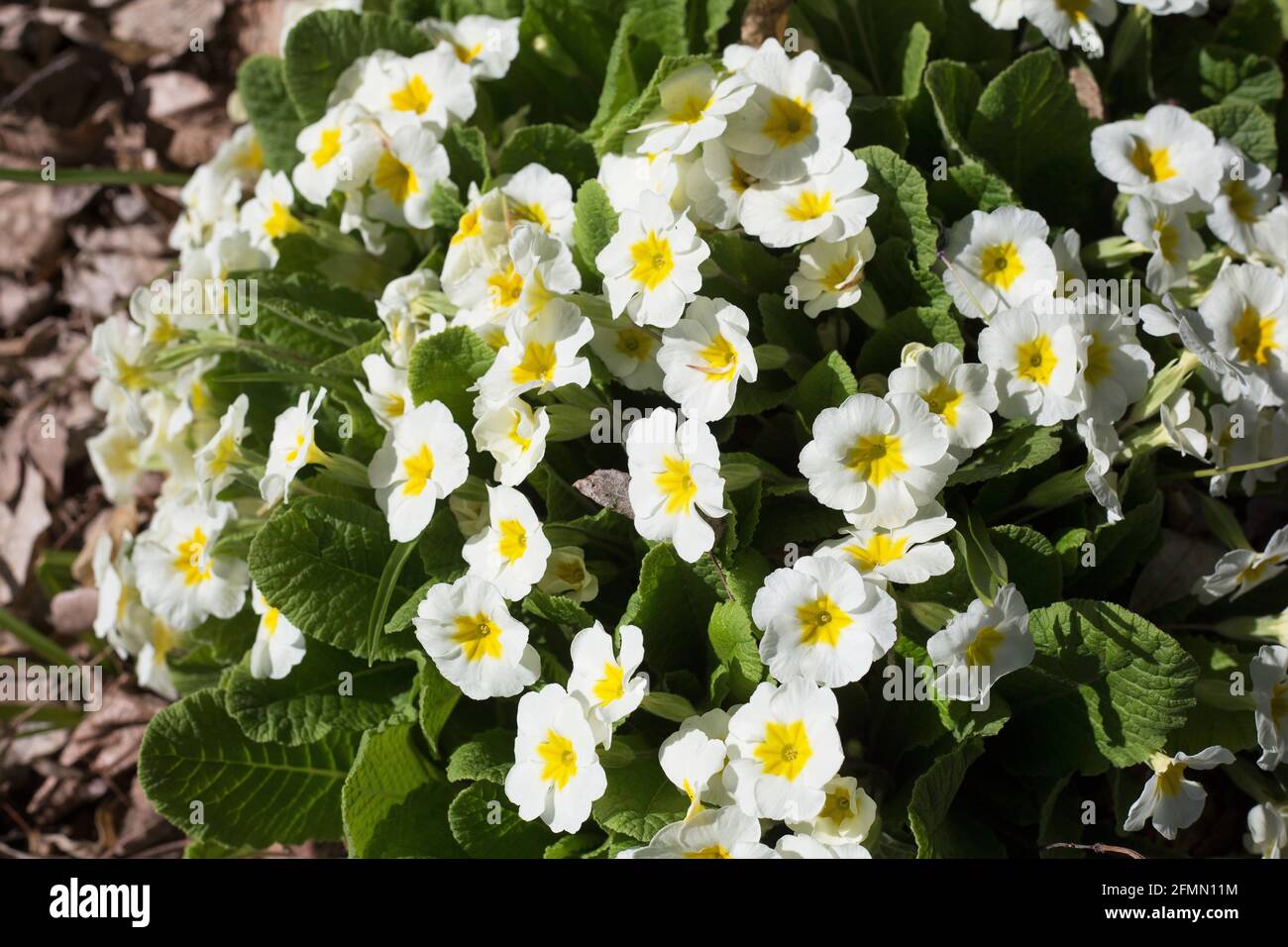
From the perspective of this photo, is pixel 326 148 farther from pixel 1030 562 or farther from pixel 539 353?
pixel 1030 562

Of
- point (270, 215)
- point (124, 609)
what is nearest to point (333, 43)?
point (270, 215)

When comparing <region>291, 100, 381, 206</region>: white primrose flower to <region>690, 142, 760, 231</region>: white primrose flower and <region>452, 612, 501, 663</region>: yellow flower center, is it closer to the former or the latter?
<region>690, 142, 760, 231</region>: white primrose flower

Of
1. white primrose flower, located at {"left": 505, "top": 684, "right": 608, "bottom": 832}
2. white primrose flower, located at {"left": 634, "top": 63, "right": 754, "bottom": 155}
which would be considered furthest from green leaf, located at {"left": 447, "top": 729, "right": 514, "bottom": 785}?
white primrose flower, located at {"left": 634, "top": 63, "right": 754, "bottom": 155}

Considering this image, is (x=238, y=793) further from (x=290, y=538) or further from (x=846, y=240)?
(x=846, y=240)

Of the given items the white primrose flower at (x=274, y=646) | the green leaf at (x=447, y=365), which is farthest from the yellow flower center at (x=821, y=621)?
the white primrose flower at (x=274, y=646)

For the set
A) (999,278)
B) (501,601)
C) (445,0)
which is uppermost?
(445,0)
